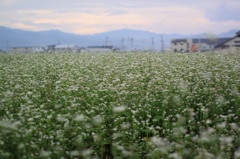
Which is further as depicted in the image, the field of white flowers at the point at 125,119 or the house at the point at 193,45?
the house at the point at 193,45

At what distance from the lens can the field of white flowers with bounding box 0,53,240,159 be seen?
4.50 m

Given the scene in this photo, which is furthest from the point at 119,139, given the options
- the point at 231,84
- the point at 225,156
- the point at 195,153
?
the point at 231,84

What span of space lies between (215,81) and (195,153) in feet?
17.0

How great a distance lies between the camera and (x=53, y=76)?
11.3 metres

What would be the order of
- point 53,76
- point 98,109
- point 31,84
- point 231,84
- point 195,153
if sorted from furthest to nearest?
point 53,76
point 31,84
point 231,84
point 98,109
point 195,153

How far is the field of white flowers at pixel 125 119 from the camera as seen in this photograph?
4496 millimetres

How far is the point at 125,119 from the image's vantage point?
6.59m

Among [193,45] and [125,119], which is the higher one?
[193,45]

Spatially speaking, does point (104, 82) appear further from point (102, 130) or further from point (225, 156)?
point (225, 156)

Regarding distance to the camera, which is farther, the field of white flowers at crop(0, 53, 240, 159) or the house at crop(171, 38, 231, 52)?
the house at crop(171, 38, 231, 52)

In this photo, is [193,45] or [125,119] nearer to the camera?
[125,119]

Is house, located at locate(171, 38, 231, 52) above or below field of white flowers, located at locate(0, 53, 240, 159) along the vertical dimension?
above

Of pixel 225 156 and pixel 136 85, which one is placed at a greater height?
pixel 136 85

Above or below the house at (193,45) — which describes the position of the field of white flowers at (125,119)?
below
